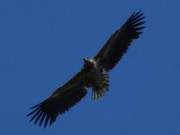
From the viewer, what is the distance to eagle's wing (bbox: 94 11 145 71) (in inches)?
1407

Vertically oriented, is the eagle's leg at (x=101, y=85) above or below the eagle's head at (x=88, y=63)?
below

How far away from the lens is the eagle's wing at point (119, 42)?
117 feet

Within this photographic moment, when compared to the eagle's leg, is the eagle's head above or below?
above

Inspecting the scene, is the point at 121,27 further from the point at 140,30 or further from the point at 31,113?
the point at 31,113

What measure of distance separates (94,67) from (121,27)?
1516 mm

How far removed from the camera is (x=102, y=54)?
3584 centimetres

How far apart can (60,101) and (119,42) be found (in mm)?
2456

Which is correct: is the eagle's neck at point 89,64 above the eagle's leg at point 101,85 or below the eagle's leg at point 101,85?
above

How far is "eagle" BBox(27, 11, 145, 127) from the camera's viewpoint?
3550 centimetres

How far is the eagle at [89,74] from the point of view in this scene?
116 feet

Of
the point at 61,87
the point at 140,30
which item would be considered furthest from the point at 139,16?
Result: the point at 61,87

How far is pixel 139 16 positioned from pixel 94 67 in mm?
1974

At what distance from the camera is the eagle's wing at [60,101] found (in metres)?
35.9

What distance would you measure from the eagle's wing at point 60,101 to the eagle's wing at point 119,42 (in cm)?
72
